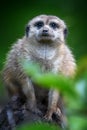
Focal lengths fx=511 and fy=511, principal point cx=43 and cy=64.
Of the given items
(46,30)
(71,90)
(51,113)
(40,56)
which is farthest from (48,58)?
(71,90)

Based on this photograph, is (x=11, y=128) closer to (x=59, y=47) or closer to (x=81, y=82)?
(x=59, y=47)

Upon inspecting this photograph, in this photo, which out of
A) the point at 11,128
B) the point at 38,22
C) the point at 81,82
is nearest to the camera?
the point at 81,82

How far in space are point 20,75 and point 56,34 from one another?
0.63 m

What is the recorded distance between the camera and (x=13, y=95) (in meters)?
5.84

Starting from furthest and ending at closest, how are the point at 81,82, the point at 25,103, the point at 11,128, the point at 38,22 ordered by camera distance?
the point at 38,22 → the point at 25,103 → the point at 11,128 → the point at 81,82

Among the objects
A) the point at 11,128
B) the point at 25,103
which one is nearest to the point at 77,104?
the point at 11,128

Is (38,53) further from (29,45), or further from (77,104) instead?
(77,104)

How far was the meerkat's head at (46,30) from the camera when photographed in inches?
223

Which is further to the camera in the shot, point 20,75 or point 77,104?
point 20,75

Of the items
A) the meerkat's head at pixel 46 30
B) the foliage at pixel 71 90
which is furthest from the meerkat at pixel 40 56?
the foliage at pixel 71 90

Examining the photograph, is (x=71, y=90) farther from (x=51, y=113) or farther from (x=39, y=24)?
(x=39, y=24)

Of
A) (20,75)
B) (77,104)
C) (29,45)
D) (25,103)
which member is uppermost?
(29,45)

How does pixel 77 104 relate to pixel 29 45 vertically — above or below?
below

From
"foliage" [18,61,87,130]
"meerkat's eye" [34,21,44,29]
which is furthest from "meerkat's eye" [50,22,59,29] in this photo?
"foliage" [18,61,87,130]
